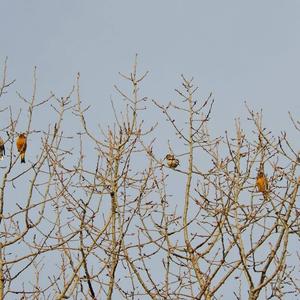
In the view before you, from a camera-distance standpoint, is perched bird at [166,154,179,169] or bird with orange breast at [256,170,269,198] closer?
bird with orange breast at [256,170,269,198]

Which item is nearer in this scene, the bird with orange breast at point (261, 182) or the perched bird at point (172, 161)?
the bird with orange breast at point (261, 182)

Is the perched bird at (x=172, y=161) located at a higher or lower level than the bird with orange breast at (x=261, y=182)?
higher

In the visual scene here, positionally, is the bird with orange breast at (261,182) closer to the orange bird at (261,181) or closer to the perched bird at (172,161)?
the orange bird at (261,181)

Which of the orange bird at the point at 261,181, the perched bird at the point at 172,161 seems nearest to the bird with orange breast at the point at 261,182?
the orange bird at the point at 261,181

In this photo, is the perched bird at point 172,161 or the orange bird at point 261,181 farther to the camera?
the perched bird at point 172,161

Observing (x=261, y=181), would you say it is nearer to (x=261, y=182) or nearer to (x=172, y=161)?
(x=261, y=182)

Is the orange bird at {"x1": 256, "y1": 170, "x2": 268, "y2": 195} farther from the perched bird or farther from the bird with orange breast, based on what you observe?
the perched bird

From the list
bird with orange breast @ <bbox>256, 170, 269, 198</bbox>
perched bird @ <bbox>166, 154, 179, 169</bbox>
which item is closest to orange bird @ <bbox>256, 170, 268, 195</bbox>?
bird with orange breast @ <bbox>256, 170, 269, 198</bbox>

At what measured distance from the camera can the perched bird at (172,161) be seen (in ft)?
20.7

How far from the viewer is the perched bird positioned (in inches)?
249

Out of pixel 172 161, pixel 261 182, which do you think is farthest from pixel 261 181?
pixel 172 161

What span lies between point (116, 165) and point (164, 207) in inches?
25.4

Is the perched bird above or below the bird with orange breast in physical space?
→ above

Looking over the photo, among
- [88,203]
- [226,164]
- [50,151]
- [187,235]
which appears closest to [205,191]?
[226,164]
